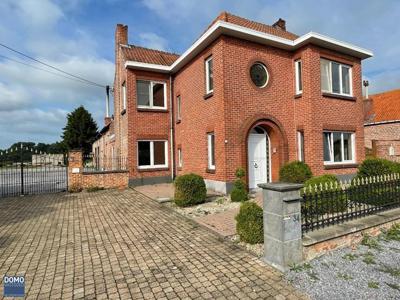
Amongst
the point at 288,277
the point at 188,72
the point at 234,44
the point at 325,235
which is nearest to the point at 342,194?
the point at 325,235

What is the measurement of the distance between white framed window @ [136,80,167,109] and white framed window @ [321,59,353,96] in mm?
8671

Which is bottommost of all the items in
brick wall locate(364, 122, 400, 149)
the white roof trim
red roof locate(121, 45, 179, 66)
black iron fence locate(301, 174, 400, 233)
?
black iron fence locate(301, 174, 400, 233)

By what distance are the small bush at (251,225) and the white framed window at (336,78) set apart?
382 inches

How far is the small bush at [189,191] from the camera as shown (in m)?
9.09

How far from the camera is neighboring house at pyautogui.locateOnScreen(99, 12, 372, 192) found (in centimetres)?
1118

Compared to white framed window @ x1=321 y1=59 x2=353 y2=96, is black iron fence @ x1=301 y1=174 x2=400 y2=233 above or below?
below

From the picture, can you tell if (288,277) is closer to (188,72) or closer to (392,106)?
(188,72)

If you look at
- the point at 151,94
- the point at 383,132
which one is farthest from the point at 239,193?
the point at 383,132

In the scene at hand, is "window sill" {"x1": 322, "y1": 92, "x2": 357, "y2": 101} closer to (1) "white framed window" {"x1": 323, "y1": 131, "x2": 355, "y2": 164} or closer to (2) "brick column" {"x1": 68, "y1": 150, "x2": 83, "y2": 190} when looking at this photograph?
(1) "white framed window" {"x1": 323, "y1": 131, "x2": 355, "y2": 164}

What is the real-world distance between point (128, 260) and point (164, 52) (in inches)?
617

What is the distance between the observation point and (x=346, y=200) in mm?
5883

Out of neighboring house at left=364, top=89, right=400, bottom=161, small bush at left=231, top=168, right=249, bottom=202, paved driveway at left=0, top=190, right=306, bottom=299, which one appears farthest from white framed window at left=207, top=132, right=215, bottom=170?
neighboring house at left=364, top=89, right=400, bottom=161

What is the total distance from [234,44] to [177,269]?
31.1 ft

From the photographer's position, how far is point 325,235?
4945 mm
